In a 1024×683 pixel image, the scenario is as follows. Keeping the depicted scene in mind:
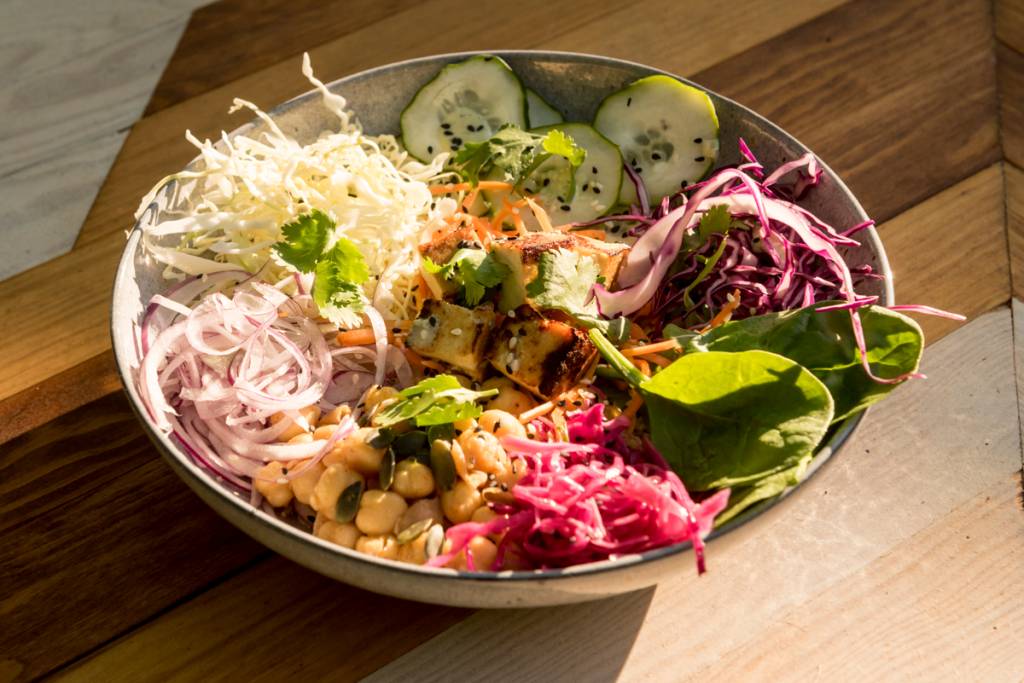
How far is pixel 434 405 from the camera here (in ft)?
6.62

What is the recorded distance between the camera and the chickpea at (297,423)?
2.15 meters

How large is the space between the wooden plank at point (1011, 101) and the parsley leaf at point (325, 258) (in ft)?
6.16

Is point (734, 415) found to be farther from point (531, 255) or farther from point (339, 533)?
point (339, 533)

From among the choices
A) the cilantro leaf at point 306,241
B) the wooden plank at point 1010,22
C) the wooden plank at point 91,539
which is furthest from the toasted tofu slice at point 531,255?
the wooden plank at point 1010,22

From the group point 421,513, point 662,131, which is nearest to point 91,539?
point 421,513

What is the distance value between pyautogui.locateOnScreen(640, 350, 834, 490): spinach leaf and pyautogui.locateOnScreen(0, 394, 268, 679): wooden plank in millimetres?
883

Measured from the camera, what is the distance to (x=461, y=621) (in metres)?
2.10

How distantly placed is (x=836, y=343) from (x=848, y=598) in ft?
1.65

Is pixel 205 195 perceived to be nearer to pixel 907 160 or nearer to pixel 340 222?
pixel 340 222

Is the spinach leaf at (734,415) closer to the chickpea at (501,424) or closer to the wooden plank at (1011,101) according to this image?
the chickpea at (501,424)

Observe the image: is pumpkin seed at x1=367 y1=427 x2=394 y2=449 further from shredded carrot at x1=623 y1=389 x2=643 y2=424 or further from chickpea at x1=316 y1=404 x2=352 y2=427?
shredded carrot at x1=623 y1=389 x2=643 y2=424

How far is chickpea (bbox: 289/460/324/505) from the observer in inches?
79.0

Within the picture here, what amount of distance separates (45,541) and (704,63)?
227 cm

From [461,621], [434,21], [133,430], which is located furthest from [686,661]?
[434,21]
